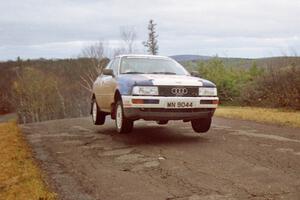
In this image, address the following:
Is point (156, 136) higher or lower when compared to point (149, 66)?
lower

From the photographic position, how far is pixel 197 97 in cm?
823

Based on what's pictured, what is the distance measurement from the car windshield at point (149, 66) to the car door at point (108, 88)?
0.84 feet

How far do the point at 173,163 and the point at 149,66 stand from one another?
11.5 ft

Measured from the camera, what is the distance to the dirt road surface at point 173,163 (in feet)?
16.2

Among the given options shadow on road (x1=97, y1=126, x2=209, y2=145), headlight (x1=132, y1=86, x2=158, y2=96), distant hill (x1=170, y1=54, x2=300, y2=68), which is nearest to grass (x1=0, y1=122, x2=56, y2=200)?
shadow on road (x1=97, y1=126, x2=209, y2=145)

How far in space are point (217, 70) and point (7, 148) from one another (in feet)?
50.3

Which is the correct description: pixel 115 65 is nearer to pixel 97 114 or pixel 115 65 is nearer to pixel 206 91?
pixel 97 114

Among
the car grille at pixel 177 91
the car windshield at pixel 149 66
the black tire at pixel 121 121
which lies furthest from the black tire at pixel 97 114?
the car grille at pixel 177 91

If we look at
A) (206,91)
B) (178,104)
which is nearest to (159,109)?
(178,104)

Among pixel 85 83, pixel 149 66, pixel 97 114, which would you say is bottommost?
pixel 85 83

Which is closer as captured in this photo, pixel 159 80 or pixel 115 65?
pixel 159 80

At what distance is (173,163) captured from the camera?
645 centimetres

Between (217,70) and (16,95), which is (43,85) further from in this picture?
(217,70)

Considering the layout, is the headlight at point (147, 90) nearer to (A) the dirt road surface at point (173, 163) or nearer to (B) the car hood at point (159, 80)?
(B) the car hood at point (159, 80)
